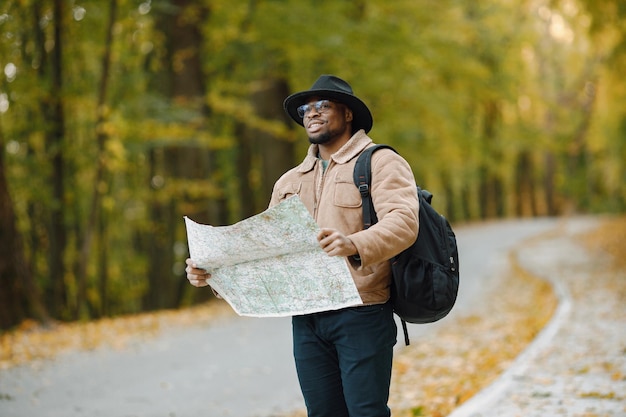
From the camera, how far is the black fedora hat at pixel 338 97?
11.6 feet

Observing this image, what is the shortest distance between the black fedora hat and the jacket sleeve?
0.96 feet

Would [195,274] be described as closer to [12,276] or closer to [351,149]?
[351,149]

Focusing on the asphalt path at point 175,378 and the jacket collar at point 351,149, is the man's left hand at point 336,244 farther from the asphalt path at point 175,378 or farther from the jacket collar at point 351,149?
the asphalt path at point 175,378

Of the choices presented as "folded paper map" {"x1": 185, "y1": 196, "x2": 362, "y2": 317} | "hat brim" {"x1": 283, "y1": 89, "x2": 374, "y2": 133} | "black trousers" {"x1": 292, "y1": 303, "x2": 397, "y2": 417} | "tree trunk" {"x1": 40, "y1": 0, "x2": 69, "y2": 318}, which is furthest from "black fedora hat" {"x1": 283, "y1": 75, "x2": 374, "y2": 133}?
"tree trunk" {"x1": 40, "y1": 0, "x2": 69, "y2": 318}

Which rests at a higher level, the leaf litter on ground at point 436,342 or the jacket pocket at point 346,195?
the jacket pocket at point 346,195

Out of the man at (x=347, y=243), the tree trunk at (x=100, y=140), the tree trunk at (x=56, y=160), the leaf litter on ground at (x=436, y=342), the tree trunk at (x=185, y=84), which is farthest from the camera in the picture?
the tree trunk at (x=185, y=84)

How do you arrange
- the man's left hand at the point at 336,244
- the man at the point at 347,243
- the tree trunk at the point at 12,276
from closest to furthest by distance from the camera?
the man's left hand at the point at 336,244 → the man at the point at 347,243 → the tree trunk at the point at 12,276

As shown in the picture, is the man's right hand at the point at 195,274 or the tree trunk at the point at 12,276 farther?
the tree trunk at the point at 12,276

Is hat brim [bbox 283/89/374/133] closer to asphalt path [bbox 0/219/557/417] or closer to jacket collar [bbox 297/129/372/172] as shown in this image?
jacket collar [bbox 297/129/372/172]

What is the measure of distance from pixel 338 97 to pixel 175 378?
5.93m

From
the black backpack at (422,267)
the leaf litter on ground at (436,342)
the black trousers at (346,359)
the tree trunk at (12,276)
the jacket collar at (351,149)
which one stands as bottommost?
the leaf litter on ground at (436,342)

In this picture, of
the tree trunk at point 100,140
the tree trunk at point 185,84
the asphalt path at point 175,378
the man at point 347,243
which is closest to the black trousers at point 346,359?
the man at point 347,243

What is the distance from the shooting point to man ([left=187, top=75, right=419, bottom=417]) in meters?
3.18

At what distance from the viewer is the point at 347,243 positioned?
3076 millimetres
